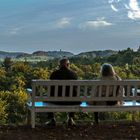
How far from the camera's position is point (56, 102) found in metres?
8.83

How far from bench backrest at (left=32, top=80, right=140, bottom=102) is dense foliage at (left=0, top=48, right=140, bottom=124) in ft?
113

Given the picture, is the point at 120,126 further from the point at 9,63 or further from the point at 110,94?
the point at 9,63

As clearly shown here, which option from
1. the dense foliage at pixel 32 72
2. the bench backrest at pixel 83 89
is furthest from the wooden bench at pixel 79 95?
the dense foliage at pixel 32 72

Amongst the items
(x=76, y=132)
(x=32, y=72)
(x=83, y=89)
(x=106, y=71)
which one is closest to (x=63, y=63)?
(x=83, y=89)

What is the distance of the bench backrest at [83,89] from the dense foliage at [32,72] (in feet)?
113

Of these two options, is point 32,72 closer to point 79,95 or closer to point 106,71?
point 106,71

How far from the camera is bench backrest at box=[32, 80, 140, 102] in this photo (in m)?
8.63

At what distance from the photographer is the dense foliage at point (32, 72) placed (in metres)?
49.4

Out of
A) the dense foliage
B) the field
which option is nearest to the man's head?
the field

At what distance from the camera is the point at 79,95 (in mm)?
8828

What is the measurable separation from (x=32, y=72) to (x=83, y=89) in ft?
157

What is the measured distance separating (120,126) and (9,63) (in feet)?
186

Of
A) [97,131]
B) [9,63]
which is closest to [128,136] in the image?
[97,131]

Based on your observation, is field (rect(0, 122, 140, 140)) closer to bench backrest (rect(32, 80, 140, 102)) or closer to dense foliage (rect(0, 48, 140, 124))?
bench backrest (rect(32, 80, 140, 102))
